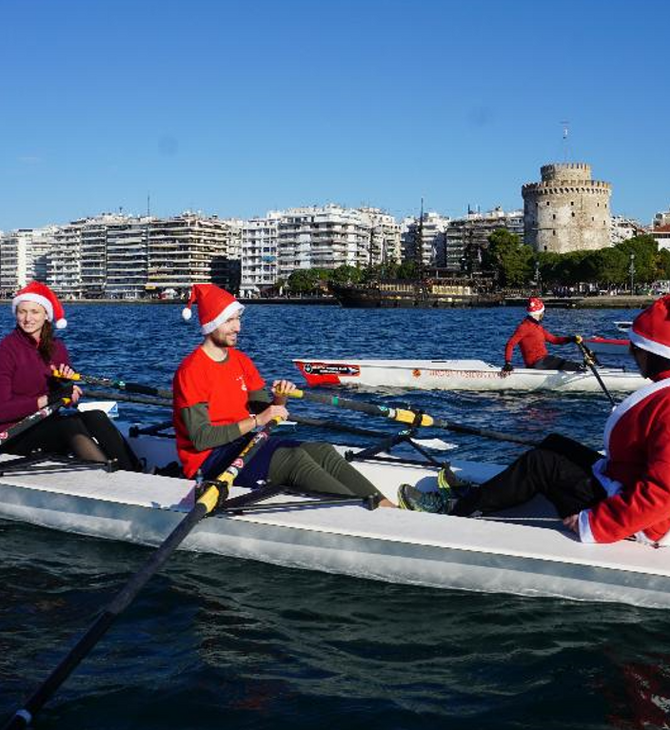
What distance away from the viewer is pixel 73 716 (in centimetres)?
489

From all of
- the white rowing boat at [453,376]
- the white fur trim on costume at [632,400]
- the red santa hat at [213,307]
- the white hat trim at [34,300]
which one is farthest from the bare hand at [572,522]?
the white rowing boat at [453,376]

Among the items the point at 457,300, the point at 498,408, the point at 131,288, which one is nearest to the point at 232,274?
the point at 131,288

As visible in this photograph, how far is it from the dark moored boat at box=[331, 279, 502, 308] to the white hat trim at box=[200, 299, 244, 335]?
4144 inches

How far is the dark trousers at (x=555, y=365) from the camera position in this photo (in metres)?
18.6

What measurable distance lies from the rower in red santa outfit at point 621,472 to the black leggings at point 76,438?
3.37 metres

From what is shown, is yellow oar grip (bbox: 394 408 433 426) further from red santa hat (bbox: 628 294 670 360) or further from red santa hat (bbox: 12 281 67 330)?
red santa hat (bbox: 12 281 67 330)

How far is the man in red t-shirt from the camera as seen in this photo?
22.2 feet

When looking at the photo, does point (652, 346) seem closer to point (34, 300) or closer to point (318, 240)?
point (34, 300)

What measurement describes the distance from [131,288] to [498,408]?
181057 millimetres

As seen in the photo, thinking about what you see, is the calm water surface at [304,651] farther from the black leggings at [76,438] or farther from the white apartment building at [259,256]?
the white apartment building at [259,256]

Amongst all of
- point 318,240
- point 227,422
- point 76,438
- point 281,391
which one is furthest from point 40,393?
point 318,240

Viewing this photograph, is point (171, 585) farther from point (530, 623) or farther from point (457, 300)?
point (457, 300)

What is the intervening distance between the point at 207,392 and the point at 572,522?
281cm

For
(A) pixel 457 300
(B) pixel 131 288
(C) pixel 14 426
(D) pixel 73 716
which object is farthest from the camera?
(B) pixel 131 288
